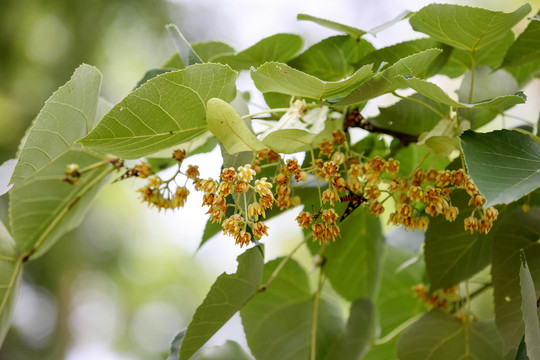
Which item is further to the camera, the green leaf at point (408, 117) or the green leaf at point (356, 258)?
the green leaf at point (356, 258)

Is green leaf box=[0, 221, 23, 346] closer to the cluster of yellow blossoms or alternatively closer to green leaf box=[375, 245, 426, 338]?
the cluster of yellow blossoms

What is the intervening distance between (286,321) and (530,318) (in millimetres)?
280

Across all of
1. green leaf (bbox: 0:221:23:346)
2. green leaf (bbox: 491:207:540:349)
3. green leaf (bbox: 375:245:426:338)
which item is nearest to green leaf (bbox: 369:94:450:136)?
green leaf (bbox: 491:207:540:349)

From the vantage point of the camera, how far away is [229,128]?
13.4 inches

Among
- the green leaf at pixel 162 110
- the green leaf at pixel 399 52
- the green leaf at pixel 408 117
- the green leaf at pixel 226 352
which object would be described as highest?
the green leaf at pixel 399 52

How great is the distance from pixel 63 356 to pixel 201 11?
2267mm

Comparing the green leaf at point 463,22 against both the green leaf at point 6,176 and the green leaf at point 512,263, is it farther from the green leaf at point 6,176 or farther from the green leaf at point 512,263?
the green leaf at point 6,176

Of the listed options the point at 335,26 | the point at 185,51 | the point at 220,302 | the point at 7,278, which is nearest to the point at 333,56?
the point at 335,26

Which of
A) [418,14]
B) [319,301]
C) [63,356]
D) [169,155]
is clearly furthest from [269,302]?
[63,356]

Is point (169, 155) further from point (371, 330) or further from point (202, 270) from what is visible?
point (202, 270)

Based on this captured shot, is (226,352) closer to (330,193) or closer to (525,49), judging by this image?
(330,193)

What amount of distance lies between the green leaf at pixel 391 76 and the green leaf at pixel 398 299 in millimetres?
355

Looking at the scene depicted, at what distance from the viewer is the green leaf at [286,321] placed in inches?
20.9

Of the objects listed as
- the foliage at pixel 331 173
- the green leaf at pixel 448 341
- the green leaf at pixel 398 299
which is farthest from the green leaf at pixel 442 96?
the green leaf at pixel 398 299
